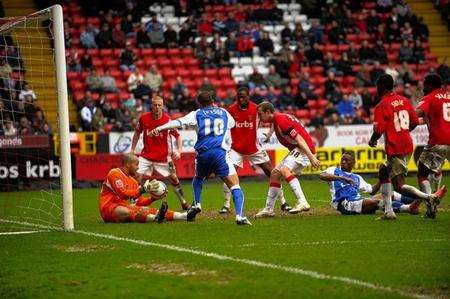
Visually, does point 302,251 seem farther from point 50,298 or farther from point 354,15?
point 354,15

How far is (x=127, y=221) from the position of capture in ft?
46.9

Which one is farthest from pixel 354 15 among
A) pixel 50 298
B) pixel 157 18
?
pixel 50 298

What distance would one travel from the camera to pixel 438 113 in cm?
1443

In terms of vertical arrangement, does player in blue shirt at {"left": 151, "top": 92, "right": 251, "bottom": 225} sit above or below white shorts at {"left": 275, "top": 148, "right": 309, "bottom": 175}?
above

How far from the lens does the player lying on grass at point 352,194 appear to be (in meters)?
14.6

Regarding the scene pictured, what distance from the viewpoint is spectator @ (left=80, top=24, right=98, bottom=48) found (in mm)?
30984

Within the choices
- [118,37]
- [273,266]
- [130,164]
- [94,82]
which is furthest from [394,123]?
[118,37]

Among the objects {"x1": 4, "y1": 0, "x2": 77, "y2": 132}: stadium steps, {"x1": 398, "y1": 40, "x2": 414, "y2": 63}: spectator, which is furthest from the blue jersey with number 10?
{"x1": 398, "y1": 40, "x2": 414, "y2": 63}: spectator

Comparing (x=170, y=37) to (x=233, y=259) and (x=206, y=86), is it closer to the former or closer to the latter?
(x=206, y=86)

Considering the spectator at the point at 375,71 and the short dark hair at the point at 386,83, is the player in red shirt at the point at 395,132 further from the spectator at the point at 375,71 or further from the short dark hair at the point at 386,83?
the spectator at the point at 375,71

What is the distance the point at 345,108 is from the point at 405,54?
4680 mm

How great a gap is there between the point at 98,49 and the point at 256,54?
5.73 meters

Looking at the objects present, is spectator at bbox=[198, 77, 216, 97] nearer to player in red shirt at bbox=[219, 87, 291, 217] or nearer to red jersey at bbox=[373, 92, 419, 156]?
player in red shirt at bbox=[219, 87, 291, 217]

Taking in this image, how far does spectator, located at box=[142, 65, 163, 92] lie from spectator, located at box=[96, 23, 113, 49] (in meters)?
2.09
